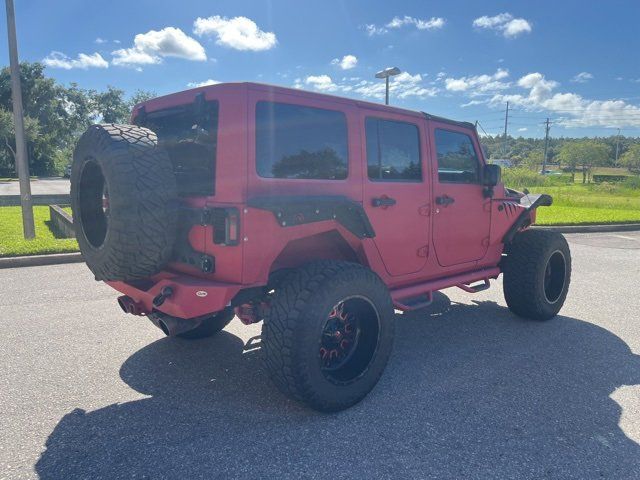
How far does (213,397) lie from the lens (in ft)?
10.3

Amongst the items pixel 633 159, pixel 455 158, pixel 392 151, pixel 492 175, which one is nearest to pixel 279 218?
pixel 392 151

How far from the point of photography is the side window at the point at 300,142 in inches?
111

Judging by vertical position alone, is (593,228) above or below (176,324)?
below

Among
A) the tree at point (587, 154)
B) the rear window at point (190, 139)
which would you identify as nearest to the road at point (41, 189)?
the rear window at point (190, 139)

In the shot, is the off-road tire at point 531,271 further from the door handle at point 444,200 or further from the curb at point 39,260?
the curb at point 39,260

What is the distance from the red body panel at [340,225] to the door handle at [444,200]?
0.05 m

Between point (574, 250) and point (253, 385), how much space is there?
Result: 8412mm

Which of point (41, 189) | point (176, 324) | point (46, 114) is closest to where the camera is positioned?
point (176, 324)

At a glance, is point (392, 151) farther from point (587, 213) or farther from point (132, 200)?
point (587, 213)

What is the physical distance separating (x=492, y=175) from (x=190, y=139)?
9.07 feet

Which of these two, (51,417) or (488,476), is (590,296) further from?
(51,417)

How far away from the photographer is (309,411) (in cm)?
297

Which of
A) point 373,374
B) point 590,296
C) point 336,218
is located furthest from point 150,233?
point 590,296

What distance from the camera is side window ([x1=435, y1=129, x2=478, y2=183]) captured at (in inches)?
159
